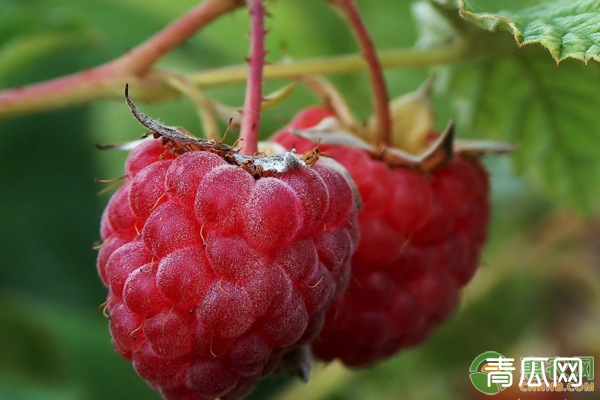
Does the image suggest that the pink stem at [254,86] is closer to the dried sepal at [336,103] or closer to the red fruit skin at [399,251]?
the red fruit skin at [399,251]

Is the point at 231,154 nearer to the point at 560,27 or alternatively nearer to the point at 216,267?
the point at 216,267

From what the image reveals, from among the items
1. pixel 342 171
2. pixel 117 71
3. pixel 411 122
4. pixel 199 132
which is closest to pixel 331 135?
pixel 342 171

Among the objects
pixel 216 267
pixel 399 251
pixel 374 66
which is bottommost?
pixel 399 251

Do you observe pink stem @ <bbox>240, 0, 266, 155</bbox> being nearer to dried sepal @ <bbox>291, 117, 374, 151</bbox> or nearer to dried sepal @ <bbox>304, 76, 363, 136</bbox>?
dried sepal @ <bbox>291, 117, 374, 151</bbox>

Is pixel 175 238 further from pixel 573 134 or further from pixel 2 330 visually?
pixel 2 330

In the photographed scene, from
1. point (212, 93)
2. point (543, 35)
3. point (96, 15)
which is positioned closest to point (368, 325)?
point (543, 35)

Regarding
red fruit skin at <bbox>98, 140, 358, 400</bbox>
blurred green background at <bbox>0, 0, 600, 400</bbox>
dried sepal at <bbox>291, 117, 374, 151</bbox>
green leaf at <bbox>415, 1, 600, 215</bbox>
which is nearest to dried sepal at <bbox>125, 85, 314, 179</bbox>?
red fruit skin at <bbox>98, 140, 358, 400</bbox>
